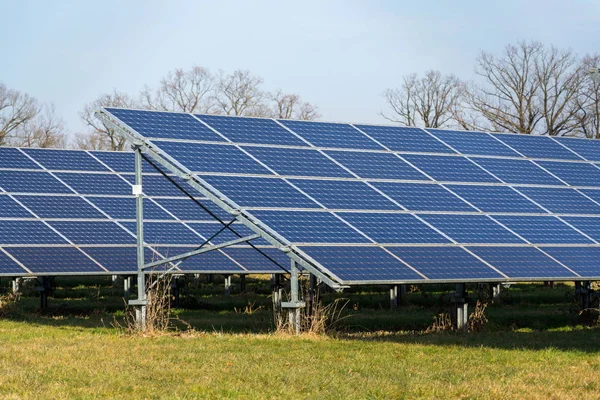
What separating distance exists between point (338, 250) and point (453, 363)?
455 cm

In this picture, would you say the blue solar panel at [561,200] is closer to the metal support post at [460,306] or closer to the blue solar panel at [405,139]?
the blue solar panel at [405,139]

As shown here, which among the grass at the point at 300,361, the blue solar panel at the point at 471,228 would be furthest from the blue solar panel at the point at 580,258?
the grass at the point at 300,361

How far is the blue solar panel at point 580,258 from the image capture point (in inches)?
908

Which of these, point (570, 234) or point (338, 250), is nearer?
point (338, 250)

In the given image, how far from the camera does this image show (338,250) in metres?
21.1

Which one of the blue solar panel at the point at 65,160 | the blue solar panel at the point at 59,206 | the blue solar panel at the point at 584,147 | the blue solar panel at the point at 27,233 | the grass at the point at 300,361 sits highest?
the blue solar panel at the point at 65,160

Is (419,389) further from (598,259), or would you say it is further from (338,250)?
(598,259)

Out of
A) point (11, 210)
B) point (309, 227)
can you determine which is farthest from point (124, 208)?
point (309, 227)

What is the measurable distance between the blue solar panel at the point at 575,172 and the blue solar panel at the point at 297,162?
718cm

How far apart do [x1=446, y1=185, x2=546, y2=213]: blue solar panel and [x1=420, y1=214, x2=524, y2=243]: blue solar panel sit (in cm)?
76

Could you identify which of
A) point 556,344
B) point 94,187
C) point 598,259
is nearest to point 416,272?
point 556,344

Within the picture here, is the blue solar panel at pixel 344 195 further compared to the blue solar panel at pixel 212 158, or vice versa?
the blue solar panel at pixel 344 195

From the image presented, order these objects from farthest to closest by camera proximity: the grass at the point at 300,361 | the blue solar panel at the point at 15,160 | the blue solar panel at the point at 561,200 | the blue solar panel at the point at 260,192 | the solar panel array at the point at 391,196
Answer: the blue solar panel at the point at 15,160 < the blue solar panel at the point at 561,200 < the blue solar panel at the point at 260,192 < the solar panel array at the point at 391,196 < the grass at the point at 300,361

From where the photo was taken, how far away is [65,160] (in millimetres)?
36406
